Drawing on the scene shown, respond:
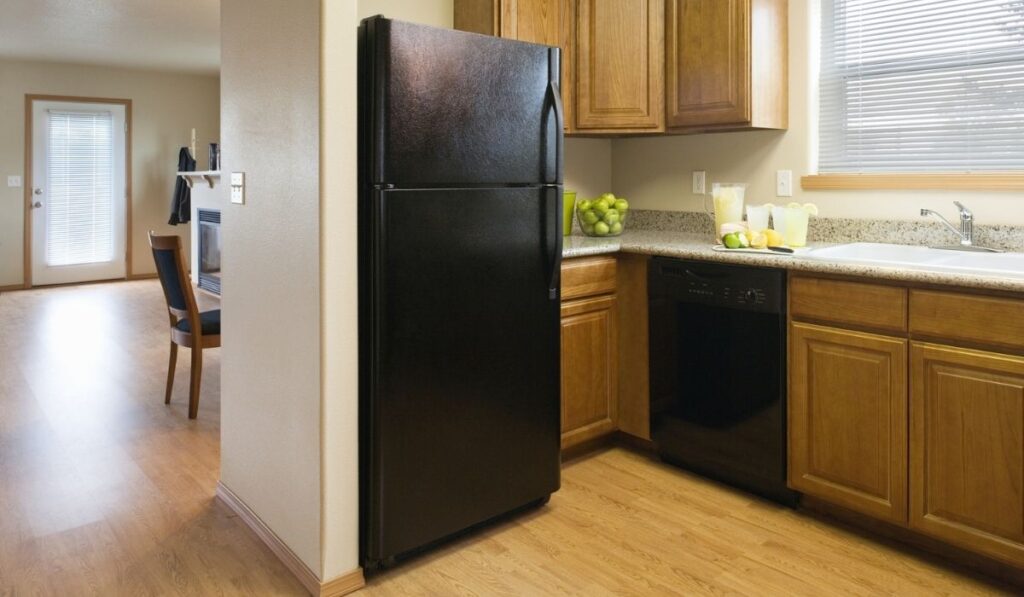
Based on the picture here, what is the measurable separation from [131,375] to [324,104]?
3180mm

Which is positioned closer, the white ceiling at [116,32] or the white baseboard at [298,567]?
the white baseboard at [298,567]

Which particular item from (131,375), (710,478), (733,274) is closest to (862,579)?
(710,478)

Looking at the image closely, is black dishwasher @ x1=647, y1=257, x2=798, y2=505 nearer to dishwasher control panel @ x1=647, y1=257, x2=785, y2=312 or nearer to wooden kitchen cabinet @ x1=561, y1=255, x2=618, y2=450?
dishwasher control panel @ x1=647, y1=257, x2=785, y2=312

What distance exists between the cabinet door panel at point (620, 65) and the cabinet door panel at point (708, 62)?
57 millimetres

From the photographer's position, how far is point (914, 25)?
2.76 m

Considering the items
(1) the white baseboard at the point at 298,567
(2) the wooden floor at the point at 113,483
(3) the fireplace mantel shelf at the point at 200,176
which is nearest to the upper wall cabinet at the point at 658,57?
(1) the white baseboard at the point at 298,567

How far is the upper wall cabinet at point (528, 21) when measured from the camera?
9.78 ft

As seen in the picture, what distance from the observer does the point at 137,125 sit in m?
8.65

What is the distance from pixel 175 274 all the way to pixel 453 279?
2030 mm

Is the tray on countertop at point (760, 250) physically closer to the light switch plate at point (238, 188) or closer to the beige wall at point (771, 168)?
the beige wall at point (771, 168)

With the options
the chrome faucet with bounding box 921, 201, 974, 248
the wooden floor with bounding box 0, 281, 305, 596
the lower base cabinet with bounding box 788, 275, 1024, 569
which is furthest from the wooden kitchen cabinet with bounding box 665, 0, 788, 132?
the wooden floor with bounding box 0, 281, 305, 596

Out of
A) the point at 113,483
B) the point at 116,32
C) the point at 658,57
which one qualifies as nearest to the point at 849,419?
the point at 658,57

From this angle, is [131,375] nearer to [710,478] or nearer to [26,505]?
[26,505]

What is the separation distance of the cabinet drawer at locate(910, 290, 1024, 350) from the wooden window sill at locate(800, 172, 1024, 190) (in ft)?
2.25
